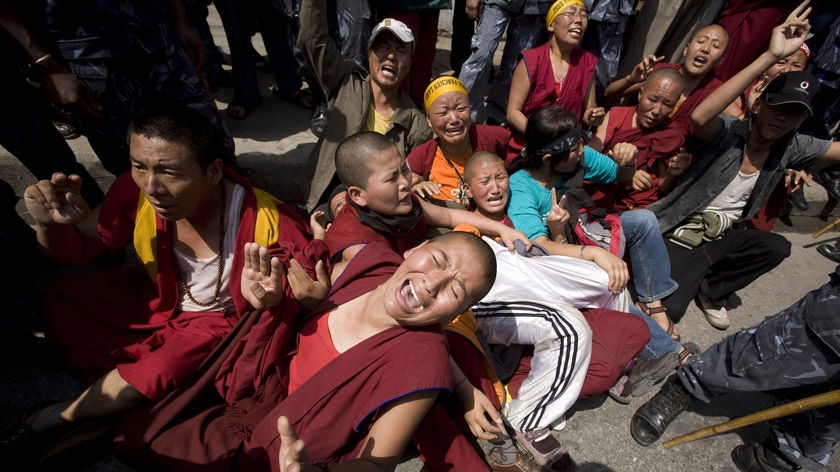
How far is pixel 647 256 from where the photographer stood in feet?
8.78

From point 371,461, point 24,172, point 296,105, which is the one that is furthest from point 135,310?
point 296,105

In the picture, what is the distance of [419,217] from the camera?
2146 mm

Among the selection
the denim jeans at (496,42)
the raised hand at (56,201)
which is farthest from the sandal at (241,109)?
the raised hand at (56,201)

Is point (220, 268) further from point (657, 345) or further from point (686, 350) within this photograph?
point (686, 350)

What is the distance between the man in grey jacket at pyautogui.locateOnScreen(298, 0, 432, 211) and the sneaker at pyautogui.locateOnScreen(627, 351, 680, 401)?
2.07 m

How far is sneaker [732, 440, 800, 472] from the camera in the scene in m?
1.91

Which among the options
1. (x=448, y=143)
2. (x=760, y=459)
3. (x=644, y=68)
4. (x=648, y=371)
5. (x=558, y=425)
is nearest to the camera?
(x=760, y=459)

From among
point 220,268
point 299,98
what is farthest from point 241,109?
point 220,268

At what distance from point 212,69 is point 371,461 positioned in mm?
4176

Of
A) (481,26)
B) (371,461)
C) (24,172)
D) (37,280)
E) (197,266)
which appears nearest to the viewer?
(371,461)

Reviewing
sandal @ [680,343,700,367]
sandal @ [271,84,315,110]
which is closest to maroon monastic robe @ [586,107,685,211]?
sandal @ [680,343,700,367]

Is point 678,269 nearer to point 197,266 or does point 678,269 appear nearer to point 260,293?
point 260,293

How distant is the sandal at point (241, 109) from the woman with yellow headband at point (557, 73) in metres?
2.47

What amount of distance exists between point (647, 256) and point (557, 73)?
5.11 ft
